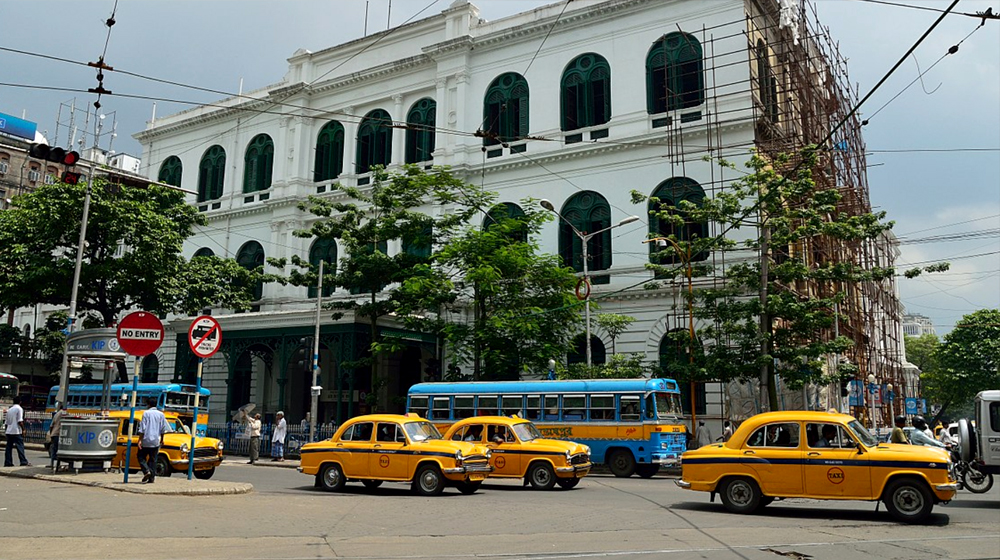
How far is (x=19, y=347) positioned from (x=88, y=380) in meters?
17.8

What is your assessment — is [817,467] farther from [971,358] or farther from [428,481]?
[971,358]

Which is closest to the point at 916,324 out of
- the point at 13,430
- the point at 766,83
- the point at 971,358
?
the point at 971,358

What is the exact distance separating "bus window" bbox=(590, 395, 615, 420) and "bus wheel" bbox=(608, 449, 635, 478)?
39.2 inches

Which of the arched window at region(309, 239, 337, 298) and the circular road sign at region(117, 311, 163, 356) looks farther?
the arched window at region(309, 239, 337, 298)

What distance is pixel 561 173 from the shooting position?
34781mm

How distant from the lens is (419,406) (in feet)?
80.5

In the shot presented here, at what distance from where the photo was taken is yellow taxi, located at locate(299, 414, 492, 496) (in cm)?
1585

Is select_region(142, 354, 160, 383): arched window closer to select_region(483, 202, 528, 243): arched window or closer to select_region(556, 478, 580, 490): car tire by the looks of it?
select_region(483, 202, 528, 243): arched window

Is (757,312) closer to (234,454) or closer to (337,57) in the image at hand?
(234,454)

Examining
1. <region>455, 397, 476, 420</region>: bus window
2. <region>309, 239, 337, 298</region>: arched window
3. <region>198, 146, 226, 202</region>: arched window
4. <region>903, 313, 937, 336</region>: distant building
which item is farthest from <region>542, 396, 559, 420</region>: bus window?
<region>903, 313, 937, 336</region>: distant building

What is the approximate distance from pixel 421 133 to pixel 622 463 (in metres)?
22.4

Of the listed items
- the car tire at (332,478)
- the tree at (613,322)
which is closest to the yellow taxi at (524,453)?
the car tire at (332,478)

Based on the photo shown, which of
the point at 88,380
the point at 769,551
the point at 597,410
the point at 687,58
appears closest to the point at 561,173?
the point at 687,58

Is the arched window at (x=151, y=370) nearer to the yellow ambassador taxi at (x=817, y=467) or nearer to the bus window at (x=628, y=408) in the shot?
the bus window at (x=628, y=408)
